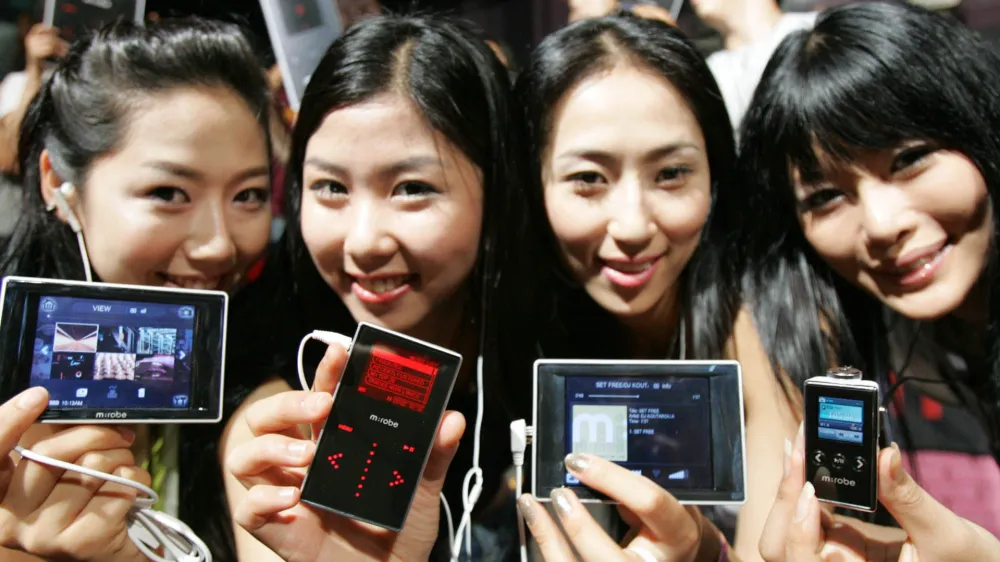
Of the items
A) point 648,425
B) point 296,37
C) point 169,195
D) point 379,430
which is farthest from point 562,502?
point 296,37

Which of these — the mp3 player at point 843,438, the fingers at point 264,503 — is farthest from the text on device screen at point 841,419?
the fingers at point 264,503

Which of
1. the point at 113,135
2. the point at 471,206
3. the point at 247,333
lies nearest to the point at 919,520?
the point at 471,206

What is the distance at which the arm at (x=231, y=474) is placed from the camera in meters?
1.40

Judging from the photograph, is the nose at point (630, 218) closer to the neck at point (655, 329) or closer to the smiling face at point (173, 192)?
the neck at point (655, 329)

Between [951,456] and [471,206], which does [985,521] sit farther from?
[471,206]

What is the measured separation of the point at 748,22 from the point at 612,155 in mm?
725

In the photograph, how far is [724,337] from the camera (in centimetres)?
157

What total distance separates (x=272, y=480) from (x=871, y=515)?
1.25 meters

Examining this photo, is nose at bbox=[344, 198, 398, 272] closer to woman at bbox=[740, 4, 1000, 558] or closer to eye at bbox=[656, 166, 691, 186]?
eye at bbox=[656, 166, 691, 186]

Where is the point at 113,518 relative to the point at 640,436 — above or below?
below

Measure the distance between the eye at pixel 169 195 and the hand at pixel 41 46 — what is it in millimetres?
539

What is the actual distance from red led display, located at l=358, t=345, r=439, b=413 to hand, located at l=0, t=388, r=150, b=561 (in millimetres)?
493

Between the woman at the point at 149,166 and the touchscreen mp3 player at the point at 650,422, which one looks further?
the woman at the point at 149,166

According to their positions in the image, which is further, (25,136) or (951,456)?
(951,456)
